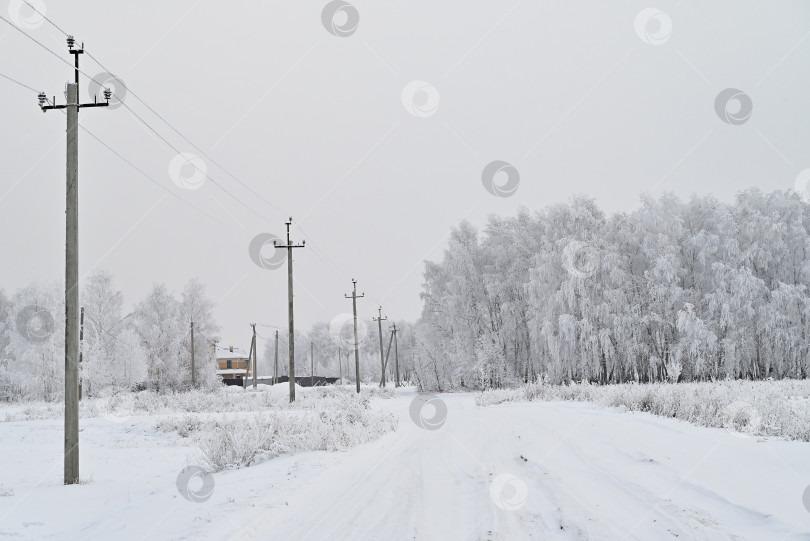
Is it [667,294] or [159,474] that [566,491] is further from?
[667,294]

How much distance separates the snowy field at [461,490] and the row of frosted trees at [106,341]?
1365 inches

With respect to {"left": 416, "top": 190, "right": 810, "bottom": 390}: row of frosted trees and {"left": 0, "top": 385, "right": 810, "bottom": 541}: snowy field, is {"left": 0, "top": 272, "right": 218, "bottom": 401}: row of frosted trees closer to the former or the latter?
{"left": 416, "top": 190, "right": 810, "bottom": 390}: row of frosted trees

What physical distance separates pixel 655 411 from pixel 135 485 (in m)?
12.2

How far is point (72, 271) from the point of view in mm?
10422

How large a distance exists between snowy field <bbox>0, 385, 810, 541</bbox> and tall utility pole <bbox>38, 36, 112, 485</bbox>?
0.76 metres

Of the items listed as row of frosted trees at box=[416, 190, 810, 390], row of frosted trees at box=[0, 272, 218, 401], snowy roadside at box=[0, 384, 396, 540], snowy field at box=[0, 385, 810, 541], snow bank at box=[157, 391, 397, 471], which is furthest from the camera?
row of frosted trees at box=[0, 272, 218, 401]

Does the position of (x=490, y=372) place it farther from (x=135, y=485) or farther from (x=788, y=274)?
(x=135, y=485)

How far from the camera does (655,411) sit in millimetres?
14281

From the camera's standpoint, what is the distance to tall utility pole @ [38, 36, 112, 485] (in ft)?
33.6

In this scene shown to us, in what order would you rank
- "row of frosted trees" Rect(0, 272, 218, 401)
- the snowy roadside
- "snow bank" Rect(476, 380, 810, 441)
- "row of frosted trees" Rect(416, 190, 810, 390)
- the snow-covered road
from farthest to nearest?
1. "row of frosted trees" Rect(0, 272, 218, 401)
2. "row of frosted trees" Rect(416, 190, 810, 390)
3. "snow bank" Rect(476, 380, 810, 441)
4. the snowy roadside
5. the snow-covered road

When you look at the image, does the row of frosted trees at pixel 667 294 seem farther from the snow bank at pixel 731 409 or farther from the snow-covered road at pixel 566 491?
the snow-covered road at pixel 566 491

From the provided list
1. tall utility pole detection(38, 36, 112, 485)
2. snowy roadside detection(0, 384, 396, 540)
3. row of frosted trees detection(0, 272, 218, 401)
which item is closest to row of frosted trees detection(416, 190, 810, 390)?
snowy roadside detection(0, 384, 396, 540)

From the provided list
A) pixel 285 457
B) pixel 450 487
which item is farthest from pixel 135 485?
pixel 450 487

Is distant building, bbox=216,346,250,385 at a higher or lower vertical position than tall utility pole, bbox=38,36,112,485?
lower
